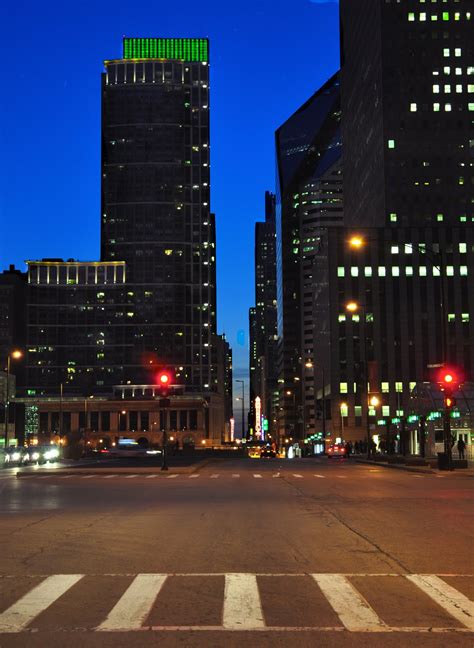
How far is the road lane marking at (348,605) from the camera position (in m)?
7.79

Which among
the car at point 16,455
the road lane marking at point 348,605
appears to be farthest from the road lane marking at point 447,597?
the car at point 16,455

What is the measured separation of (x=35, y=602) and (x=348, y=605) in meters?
3.37

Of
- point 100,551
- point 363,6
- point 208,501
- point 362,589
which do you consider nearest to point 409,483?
point 208,501

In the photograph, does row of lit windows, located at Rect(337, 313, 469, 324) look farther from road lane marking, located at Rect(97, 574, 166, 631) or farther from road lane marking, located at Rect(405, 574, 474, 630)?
road lane marking, located at Rect(97, 574, 166, 631)

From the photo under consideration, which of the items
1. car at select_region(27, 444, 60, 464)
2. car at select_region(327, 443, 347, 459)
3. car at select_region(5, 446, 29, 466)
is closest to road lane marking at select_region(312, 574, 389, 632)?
car at select_region(5, 446, 29, 466)

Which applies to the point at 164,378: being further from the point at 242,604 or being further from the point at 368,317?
the point at 368,317

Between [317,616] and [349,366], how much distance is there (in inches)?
5366

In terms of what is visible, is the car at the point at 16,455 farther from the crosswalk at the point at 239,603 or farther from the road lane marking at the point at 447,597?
the road lane marking at the point at 447,597

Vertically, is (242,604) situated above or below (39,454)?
above

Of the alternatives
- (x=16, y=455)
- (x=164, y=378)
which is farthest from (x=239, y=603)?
(x=16, y=455)

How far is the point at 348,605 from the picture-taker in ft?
28.6

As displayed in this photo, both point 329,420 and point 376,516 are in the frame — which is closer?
point 376,516

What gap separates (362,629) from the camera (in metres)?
7.64

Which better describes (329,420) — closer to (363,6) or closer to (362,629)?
(363,6)
